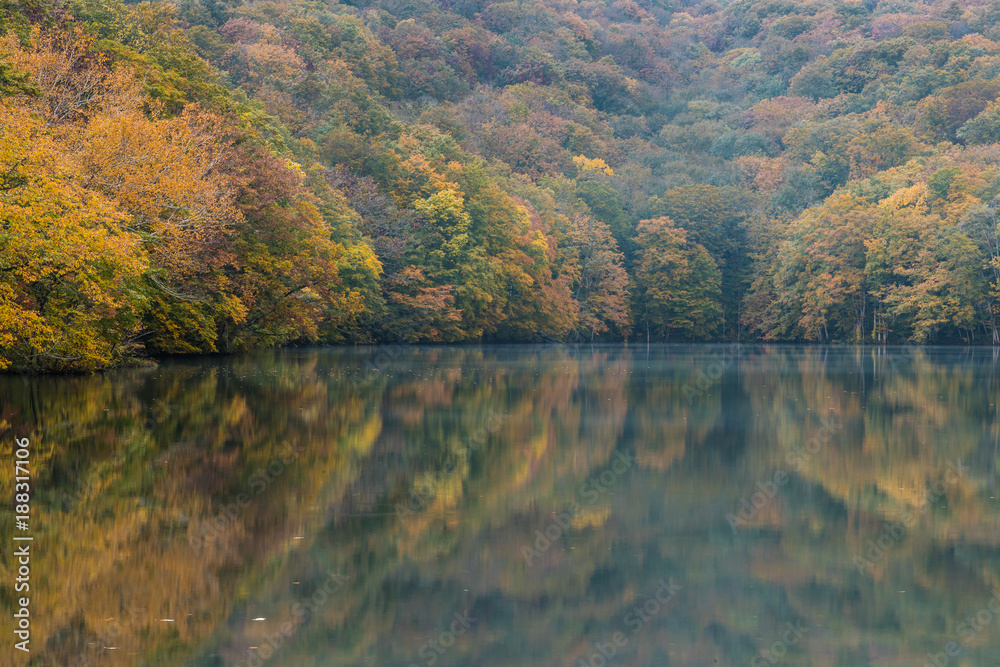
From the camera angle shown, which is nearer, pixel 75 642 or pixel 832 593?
pixel 75 642

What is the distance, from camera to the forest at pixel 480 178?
24.9 metres

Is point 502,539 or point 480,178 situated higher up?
point 480,178

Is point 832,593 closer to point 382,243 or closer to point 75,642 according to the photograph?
point 75,642

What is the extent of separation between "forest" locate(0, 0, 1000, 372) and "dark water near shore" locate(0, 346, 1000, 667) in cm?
727

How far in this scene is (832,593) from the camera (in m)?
6.70

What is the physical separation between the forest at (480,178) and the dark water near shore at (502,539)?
7.27 meters

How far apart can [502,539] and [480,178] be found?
6119 centimetres

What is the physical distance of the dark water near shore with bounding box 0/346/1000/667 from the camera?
5785 millimetres

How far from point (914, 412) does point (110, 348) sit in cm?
1962

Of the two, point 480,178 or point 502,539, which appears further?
point 480,178

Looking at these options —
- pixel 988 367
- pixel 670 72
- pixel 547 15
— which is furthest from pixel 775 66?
pixel 988 367

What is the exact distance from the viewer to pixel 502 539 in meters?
8.18

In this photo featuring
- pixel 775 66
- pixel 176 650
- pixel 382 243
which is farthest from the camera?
pixel 775 66

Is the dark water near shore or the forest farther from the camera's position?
the forest
